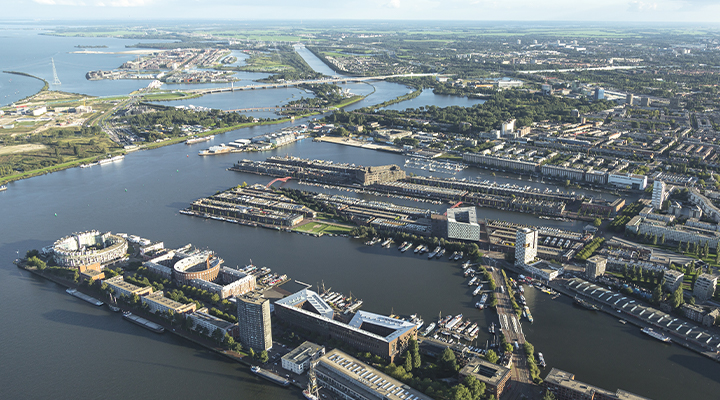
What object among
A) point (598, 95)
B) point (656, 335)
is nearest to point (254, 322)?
point (656, 335)

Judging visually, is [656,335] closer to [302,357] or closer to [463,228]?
[463,228]

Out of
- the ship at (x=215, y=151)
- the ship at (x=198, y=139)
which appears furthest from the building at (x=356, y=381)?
the ship at (x=198, y=139)

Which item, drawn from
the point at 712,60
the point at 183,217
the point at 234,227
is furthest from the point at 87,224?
the point at 712,60

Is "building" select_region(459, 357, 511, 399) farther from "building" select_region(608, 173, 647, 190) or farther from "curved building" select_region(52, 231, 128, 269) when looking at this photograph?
"building" select_region(608, 173, 647, 190)

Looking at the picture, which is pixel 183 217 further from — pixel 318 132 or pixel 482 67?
pixel 482 67

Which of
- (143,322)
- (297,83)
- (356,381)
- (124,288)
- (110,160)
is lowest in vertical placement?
(143,322)

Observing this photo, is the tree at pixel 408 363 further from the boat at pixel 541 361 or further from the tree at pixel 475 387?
the boat at pixel 541 361
